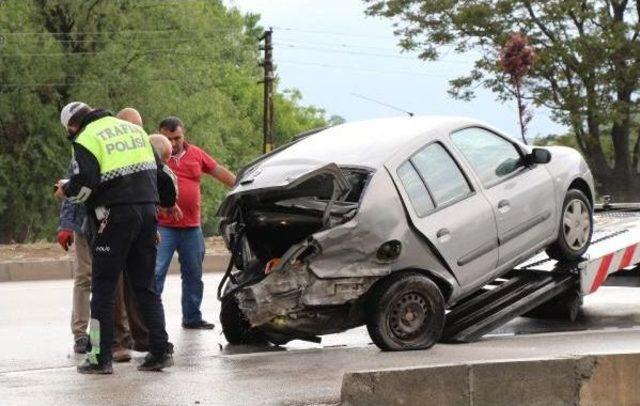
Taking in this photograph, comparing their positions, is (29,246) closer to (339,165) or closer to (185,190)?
(185,190)

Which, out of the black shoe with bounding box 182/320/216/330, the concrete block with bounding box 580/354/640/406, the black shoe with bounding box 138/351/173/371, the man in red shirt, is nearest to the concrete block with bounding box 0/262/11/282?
the black shoe with bounding box 182/320/216/330

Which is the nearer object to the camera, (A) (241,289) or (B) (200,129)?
(A) (241,289)

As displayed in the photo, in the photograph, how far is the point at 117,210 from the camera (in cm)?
771

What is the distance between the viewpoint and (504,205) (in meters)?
9.13

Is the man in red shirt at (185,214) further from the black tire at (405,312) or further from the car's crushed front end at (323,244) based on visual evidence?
the black tire at (405,312)

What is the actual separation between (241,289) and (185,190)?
1.70 m

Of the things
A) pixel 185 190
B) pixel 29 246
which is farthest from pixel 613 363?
pixel 29 246

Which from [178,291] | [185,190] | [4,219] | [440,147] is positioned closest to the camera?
[440,147]

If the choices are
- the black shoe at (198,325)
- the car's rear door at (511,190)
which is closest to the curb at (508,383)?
the car's rear door at (511,190)

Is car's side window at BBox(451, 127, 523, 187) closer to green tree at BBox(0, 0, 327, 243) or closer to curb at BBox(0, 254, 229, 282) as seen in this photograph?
curb at BBox(0, 254, 229, 282)

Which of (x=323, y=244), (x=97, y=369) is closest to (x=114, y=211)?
(x=97, y=369)

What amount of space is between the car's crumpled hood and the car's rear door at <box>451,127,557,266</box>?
3.82 feet

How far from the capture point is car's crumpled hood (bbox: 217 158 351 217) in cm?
822

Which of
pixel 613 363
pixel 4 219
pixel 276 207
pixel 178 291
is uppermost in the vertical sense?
pixel 276 207
